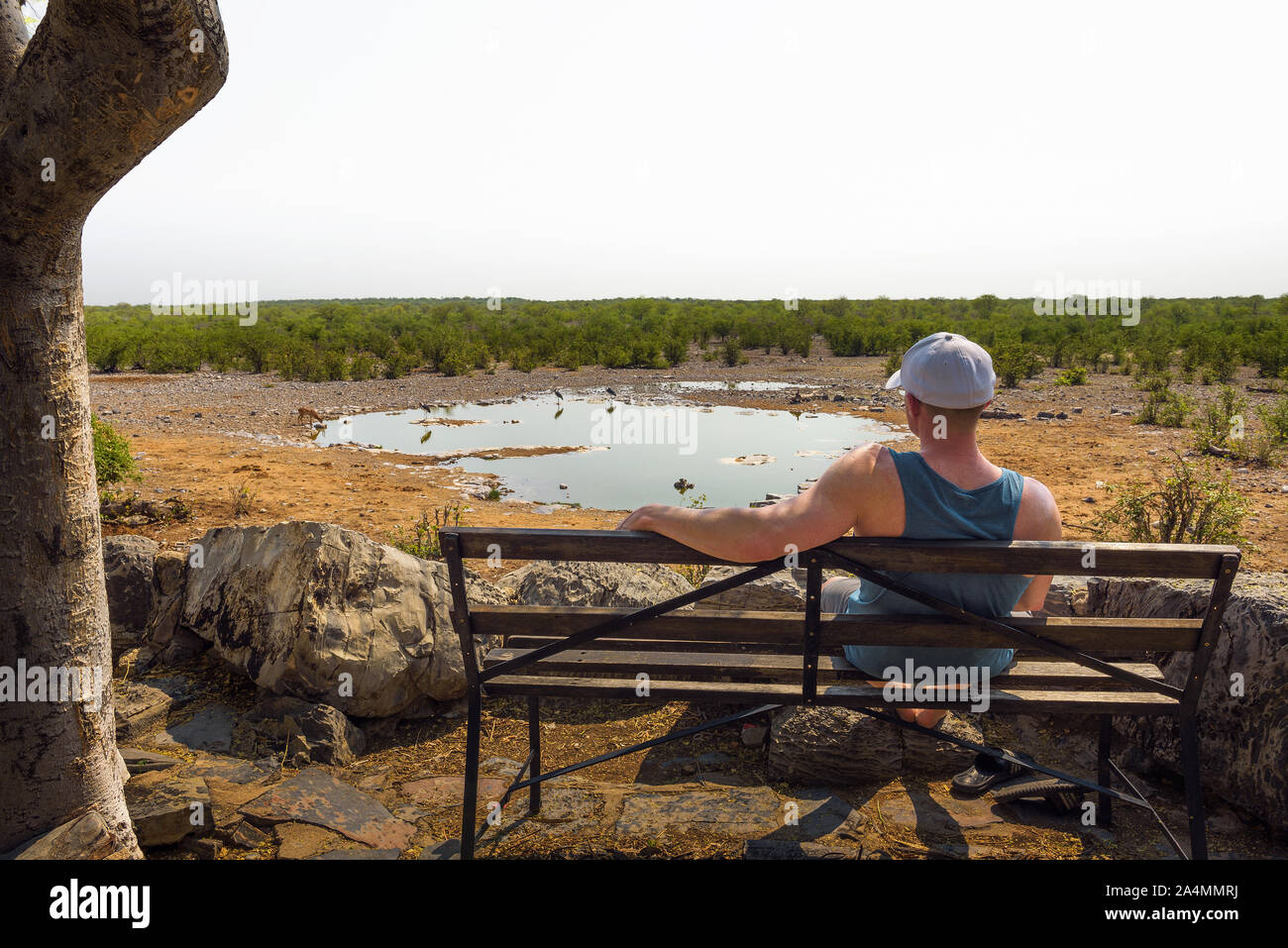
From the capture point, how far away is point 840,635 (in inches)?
101

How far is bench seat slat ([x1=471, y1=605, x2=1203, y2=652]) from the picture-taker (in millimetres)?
2504

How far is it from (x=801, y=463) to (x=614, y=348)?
17466mm

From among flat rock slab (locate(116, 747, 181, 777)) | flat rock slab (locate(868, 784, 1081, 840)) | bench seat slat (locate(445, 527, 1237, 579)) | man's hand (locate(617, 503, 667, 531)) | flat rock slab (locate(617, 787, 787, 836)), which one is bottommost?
flat rock slab (locate(617, 787, 787, 836))

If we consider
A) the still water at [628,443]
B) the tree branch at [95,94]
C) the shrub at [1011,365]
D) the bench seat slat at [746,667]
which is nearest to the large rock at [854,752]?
the bench seat slat at [746,667]

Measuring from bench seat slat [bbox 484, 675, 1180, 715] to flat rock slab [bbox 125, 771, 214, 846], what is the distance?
3.54 feet

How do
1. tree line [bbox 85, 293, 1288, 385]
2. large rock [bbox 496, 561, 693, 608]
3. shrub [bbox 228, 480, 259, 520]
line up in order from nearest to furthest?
large rock [bbox 496, 561, 693, 608] < shrub [bbox 228, 480, 259, 520] < tree line [bbox 85, 293, 1288, 385]

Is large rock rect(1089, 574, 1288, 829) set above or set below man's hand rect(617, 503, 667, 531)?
below

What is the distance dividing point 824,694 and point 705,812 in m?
0.76

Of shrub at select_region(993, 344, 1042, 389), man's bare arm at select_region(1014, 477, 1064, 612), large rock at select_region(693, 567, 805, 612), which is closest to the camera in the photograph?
man's bare arm at select_region(1014, 477, 1064, 612)

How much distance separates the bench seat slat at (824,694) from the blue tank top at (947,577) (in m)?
0.11

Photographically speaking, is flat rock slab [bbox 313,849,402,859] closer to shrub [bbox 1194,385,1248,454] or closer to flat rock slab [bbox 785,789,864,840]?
flat rock slab [bbox 785,789,864,840]

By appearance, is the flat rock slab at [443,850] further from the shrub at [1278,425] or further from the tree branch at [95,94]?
the shrub at [1278,425]

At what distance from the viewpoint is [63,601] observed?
263 cm

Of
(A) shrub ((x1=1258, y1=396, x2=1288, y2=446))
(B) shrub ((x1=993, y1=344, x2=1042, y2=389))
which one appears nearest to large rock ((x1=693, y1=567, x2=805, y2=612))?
(A) shrub ((x1=1258, y1=396, x2=1288, y2=446))
